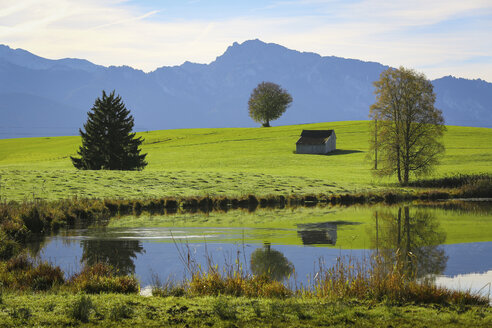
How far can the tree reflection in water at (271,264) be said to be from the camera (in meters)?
18.2

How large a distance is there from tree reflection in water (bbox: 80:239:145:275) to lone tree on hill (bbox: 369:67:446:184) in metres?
38.6

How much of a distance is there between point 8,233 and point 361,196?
30.2 m

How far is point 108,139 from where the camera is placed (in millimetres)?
63125

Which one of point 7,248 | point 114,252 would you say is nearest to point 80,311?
Result: point 114,252

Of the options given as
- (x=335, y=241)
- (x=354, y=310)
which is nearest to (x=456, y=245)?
(x=335, y=241)

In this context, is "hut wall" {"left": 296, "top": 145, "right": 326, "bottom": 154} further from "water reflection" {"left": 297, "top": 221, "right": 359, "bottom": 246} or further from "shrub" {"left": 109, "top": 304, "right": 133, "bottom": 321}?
"shrub" {"left": 109, "top": 304, "right": 133, "bottom": 321}

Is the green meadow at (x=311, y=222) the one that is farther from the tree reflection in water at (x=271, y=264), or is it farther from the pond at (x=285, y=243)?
the tree reflection in water at (x=271, y=264)

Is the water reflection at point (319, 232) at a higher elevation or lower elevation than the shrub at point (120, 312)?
lower

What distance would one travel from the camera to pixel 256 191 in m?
48.2

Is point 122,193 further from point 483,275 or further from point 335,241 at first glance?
point 483,275

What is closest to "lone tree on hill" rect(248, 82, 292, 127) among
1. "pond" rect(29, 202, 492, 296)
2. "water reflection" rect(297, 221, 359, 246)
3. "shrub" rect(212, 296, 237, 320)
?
"pond" rect(29, 202, 492, 296)

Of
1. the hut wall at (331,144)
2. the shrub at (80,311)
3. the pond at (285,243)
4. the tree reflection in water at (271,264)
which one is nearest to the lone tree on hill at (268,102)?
the hut wall at (331,144)

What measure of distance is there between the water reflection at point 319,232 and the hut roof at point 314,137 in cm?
6346

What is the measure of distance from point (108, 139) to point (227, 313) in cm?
5415
